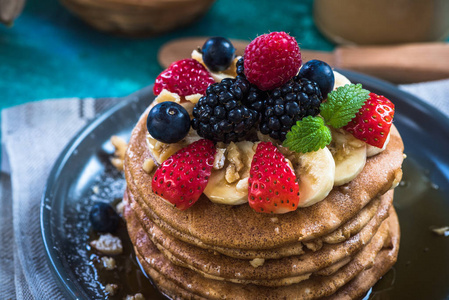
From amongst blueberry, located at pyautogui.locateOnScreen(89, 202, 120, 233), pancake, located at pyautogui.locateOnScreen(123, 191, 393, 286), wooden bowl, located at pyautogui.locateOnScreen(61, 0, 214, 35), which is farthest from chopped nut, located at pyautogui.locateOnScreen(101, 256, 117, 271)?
wooden bowl, located at pyautogui.locateOnScreen(61, 0, 214, 35)

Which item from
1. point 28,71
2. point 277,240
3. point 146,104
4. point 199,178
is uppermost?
point 199,178

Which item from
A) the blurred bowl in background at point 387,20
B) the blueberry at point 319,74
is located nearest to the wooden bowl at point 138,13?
the blurred bowl in background at point 387,20

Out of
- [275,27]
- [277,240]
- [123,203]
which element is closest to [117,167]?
[123,203]

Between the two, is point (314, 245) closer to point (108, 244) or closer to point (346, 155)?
point (346, 155)

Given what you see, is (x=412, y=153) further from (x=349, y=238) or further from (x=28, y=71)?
(x=28, y=71)

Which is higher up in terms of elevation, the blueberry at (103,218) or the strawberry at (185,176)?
the strawberry at (185,176)

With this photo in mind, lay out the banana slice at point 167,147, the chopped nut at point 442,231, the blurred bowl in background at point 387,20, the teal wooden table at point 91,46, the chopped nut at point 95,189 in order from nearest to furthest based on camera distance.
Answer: the banana slice at point 167,147 → the chopped nut at point 442,231 → the chopped nut at point 95,189 → the blurred bowl in background at point 387,20 → the teal wooden table at point 91,46

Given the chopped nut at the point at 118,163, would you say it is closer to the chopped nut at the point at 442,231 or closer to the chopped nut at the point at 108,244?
the chopped nut at the point at 108,244
